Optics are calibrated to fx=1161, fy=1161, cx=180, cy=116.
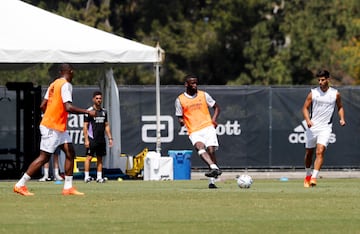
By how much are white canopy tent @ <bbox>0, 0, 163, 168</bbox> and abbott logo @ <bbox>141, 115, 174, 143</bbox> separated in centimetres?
438

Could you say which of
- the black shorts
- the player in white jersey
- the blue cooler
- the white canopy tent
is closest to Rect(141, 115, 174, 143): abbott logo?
the blue cooler

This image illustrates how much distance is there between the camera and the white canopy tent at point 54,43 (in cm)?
2578

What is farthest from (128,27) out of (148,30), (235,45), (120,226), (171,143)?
(120,226)

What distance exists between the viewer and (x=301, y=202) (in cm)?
1723

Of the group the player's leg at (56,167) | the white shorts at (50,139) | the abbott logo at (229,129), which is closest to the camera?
the white shorts at (50,139)

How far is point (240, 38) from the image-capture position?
57438 mm

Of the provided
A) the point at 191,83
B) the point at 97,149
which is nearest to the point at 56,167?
the point at 97,149

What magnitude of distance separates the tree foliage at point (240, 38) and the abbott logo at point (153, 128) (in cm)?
1957

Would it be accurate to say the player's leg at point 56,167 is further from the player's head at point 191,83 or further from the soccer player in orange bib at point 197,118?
the player's head at point 191,83

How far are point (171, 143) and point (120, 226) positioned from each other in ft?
61.9

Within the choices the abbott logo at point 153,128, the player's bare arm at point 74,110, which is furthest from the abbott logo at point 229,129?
the player's bare arm at point 74,110

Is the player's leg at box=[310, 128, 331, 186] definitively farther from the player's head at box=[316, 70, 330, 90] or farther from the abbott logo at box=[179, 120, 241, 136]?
the abbott logo at box=[179, 120, 241, 136]

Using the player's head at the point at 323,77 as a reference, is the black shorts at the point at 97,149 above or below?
below

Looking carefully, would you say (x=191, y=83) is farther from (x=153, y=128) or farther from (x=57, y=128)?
(x=153, y=128)
